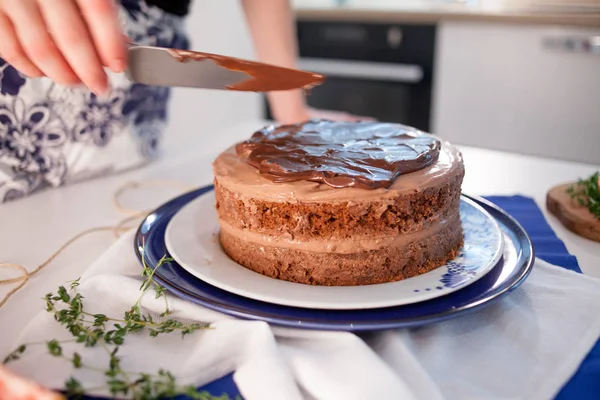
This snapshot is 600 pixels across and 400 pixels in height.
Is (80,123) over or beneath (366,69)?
over

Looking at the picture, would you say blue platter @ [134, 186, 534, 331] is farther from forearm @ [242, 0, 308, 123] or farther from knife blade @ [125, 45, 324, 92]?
forearm @ [242, 0, 308, 123]

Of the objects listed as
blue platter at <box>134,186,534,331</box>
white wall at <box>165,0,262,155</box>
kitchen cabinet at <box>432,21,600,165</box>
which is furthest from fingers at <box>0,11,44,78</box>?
kitchen cabinet at <box>432,21,600,165</box>

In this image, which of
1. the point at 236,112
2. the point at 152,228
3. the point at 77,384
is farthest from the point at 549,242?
the point at 236,112

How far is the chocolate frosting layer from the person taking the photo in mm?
963

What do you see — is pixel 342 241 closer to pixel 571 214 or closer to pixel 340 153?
pixel 340 153

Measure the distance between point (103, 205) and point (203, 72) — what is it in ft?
1.99

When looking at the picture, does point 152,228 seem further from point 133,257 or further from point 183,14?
point 183,14

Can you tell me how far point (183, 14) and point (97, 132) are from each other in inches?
18.6

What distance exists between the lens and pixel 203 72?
101 centimetres

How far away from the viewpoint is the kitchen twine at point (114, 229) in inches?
41.1

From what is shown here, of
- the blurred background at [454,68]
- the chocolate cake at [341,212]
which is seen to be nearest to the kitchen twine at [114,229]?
the chocolate cake at [341,212]

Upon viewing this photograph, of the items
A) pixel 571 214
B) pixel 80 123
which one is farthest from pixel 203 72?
pixel 571 214

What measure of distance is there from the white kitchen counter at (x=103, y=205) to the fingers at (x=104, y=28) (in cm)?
44

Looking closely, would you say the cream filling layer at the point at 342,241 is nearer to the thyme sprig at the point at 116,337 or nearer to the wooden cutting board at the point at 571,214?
the thyme sprig at the point at 116,337
